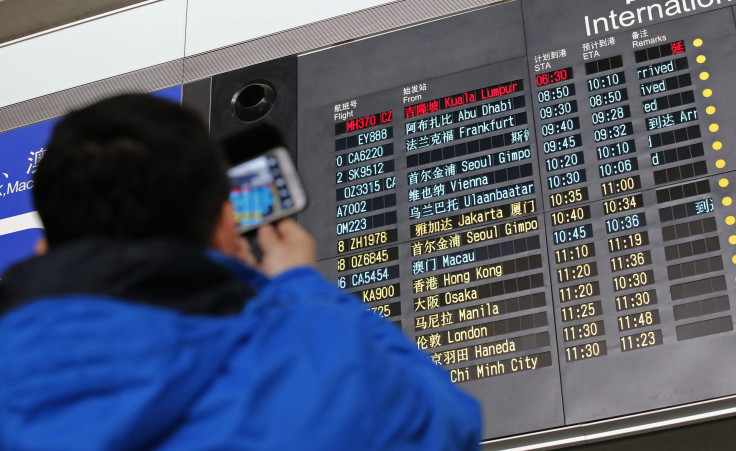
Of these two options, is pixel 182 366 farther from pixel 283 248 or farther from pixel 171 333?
pixel 283 248

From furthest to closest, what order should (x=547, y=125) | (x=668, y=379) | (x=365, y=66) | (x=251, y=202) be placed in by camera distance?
(x=365, y=66) < (x=547, y=125) < (x=668, y=379) < (x=251, y=202)

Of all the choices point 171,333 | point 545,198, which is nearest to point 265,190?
point 171,333

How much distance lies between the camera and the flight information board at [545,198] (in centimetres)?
263

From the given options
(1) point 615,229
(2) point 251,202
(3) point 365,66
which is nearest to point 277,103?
(3) point 365,66

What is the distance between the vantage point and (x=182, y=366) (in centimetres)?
76

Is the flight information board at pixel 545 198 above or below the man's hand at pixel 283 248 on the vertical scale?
above

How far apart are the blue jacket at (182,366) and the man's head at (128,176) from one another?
35 millimetres

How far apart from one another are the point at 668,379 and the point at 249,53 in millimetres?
1924

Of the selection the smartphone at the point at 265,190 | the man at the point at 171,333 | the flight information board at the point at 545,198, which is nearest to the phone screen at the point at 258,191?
the smartphone at the point at 265,190

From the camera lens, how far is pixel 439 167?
3080 mm

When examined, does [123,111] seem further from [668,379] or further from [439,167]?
[439,167]

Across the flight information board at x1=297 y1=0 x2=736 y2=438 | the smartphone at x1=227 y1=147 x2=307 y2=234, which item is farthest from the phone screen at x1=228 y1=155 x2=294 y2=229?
the flight information board at x1=297 y1=0 x2=736 y2=438

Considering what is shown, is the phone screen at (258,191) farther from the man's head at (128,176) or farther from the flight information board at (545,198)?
the flight information board at (545,198)

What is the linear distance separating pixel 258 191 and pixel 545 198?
6.42ft
